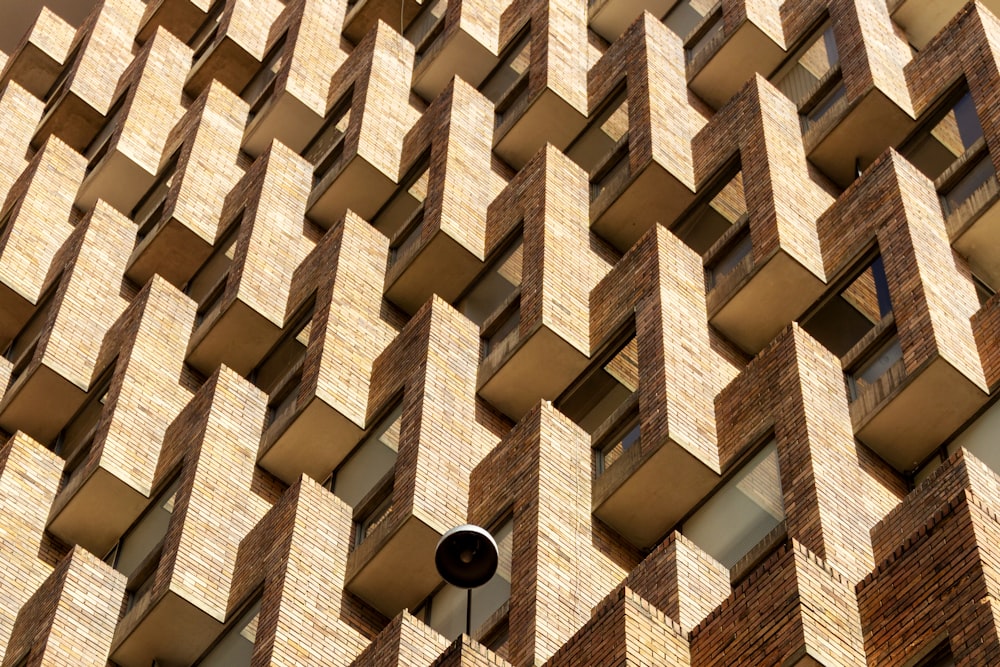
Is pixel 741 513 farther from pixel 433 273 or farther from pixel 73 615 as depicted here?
pixel 433 273

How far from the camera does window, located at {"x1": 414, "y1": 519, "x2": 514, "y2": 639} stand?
2909cm

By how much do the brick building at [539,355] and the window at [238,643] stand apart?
0.09 metres

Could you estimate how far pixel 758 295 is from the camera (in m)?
32.8

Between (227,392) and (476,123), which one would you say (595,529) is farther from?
(476,123)

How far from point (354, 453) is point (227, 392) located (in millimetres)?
3387

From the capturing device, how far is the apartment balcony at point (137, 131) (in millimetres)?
51906

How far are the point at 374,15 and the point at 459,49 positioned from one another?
7642mm

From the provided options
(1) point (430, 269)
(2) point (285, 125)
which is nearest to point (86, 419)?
(1) point (430, 269)

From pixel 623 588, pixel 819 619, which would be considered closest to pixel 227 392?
pixel 623 588

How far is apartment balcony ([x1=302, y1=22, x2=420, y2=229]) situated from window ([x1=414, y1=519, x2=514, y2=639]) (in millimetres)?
15178

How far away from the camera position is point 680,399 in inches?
1195

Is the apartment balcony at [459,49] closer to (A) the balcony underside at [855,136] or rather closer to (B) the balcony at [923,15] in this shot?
(B) the balcony at [923,15]

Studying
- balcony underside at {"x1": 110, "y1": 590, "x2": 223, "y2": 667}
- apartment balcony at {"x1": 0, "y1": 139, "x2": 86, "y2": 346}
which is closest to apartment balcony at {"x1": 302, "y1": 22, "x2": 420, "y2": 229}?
apartment balcony at {"x1": 0, "y1": 139, "x2": 86, "y2": 346}

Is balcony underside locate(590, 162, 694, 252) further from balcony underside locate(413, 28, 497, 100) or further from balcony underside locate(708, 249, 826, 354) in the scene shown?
balcony underside locate(413, 28, 497, 100)
